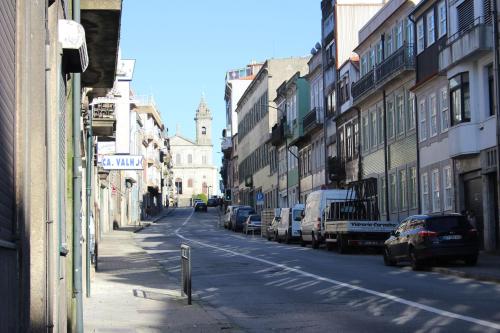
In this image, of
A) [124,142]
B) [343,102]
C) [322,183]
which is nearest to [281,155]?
[322,183]

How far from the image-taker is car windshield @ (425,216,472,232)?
24891 mm

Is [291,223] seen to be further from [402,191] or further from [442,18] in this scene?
[442,18]

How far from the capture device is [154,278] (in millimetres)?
23844

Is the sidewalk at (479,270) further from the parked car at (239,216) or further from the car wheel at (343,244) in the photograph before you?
the parked car at (239,216)

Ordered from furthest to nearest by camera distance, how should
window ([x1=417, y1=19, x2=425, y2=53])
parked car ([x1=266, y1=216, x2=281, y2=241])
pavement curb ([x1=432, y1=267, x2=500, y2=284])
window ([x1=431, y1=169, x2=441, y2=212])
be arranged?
parked car ([x1=266, y1=216, x2=281, y2=241]) < window ([x1=417, y1=19, x2=425, y2=53]) < window ([x1=431, y1=169, x2=441, y2=212]) < pavement curb ([x1=432, y1=267, x2=500, y2=284])

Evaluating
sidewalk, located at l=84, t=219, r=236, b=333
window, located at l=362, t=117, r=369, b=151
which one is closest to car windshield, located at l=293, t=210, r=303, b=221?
window, located at l=362, t=117, r=369, b=151

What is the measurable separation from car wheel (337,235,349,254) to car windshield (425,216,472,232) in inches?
370

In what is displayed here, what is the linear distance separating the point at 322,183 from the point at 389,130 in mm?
16250

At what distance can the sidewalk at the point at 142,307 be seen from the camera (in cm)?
1341

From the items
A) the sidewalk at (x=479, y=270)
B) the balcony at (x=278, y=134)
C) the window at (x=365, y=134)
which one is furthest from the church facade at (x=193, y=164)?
the sidewalk at (x=479, y=270)

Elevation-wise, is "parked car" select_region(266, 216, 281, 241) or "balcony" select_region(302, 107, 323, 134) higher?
"balcony" select_region(302, 107, 323, 134)

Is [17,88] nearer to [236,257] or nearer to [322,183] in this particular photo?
[236,257]

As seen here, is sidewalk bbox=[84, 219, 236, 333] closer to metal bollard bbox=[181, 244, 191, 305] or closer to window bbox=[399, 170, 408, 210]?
metal bollard bbox=[181, 244, 191, 305]

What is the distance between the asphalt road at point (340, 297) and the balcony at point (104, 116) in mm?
5057
